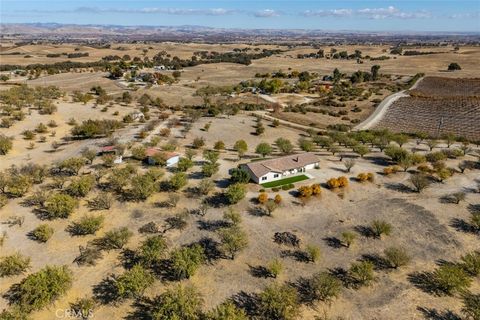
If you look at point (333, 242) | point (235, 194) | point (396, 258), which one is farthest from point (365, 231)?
point (235, 194)

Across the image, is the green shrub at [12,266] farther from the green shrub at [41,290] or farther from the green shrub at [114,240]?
the green shrub at [114,240]

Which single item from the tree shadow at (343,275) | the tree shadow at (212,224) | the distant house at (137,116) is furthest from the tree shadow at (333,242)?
the distant house at (137,116)

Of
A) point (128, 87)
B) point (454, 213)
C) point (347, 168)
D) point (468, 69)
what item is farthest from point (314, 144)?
Result: point (468, 69)

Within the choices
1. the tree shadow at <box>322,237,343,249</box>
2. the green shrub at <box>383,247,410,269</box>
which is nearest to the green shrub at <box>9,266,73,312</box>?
the tree shadow at <box>322,237,343,249</box>

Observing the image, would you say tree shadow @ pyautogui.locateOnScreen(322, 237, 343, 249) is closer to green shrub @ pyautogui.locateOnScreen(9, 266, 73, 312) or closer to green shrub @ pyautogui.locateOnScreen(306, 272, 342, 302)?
green shrub @ pyautogui.locateOnScreen(306, 272, 342, 302)

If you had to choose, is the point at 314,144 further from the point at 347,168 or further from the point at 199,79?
the point at 199,79

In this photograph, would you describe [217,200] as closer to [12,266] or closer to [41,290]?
[41,290]
